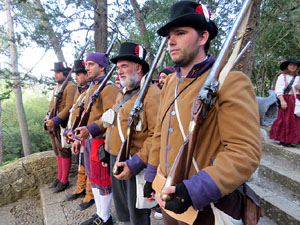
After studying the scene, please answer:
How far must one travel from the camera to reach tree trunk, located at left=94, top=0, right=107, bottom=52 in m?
6.04

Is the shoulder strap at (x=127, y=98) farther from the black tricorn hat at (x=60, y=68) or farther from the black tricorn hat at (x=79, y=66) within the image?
the black tricorn hat at (x=60, y=68)

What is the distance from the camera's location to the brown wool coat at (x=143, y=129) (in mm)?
2213

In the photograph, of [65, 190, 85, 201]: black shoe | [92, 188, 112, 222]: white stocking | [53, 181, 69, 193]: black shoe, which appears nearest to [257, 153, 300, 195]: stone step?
[92, 188, 112, 222]: white stocking

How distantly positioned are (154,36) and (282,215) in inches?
210

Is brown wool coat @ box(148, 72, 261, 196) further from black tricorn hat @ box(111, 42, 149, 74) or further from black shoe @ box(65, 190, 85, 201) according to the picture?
black shoe @ box(65, 190, 85, 201)

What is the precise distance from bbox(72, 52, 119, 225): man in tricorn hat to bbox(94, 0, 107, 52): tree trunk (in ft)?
10.0

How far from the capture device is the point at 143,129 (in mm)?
2303

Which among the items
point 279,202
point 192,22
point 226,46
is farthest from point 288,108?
point 192,22

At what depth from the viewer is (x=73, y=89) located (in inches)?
173

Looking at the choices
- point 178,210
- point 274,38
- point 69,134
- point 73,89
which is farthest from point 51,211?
point 274,38

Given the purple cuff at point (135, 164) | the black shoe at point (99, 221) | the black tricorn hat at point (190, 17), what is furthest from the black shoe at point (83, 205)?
the black tricorn hat at point (190, 17)

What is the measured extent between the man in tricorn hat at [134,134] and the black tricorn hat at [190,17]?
3.10 ft

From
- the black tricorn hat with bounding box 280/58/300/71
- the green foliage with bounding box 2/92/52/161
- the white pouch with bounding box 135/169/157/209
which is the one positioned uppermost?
the black tricorn hat with bounding box 280/58/300/71

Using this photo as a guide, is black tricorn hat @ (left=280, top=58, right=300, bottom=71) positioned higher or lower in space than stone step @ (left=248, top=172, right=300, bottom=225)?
higher
